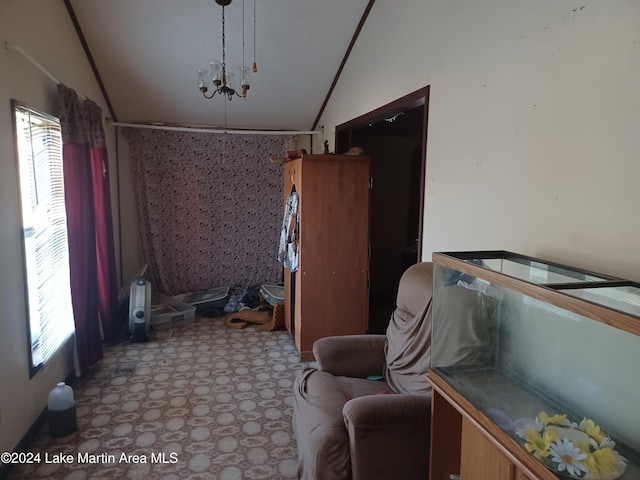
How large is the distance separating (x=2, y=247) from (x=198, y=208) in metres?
3.20

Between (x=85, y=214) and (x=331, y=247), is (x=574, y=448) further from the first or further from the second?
(x=85, y=214)

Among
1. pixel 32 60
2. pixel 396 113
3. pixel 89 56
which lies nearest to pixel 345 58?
pixel 396 113

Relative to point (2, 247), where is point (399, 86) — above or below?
above

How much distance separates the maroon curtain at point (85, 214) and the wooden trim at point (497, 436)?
2830 millimetres

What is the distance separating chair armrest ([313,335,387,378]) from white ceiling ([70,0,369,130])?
9.07ft

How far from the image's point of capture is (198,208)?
215 inches

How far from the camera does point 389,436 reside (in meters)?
1.88

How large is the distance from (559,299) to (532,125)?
1.02 m

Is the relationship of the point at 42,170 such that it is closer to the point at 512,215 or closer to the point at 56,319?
the point at 56,319

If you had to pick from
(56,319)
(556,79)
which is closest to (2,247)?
(56,319)

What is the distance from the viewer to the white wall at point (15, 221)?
230 centimetres

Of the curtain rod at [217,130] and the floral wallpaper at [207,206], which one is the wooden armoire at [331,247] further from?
the floral wallpaper at [207,206]

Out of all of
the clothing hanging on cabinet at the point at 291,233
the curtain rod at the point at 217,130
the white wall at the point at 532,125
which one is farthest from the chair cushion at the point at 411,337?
the curtain rod at the point at 217,130

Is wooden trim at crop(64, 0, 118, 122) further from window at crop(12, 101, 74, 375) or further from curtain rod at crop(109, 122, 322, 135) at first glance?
window at crop(12, 101, 74, 375)
